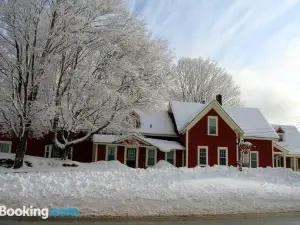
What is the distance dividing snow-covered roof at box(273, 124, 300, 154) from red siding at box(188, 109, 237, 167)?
10.8 m

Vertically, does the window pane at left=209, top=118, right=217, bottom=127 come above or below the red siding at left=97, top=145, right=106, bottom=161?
above

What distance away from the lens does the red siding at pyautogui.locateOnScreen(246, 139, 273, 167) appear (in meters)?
35.8

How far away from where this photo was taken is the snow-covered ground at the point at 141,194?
41.0ft

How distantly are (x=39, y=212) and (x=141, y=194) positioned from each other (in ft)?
14.1

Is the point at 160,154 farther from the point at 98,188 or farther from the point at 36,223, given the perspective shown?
the point at 36,223

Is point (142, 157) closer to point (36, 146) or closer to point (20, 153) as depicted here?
point (36, 146)

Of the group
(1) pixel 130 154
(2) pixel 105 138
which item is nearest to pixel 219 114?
(1) pixel 130 154

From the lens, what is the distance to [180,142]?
112 feet

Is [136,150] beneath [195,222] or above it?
above

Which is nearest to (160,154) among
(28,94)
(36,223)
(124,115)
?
(124,115)

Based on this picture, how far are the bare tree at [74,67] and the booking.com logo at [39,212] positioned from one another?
9.22m

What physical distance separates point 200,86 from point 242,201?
39800 mm

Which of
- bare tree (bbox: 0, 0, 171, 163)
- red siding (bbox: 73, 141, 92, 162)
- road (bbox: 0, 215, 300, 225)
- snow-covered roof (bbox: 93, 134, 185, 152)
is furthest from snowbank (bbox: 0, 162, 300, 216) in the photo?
red siding (bbox: 73, 141, 92, 162)

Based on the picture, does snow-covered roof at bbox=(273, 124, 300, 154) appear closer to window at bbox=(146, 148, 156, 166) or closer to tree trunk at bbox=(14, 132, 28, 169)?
window at bbox=(146, 148, 156, 166)
